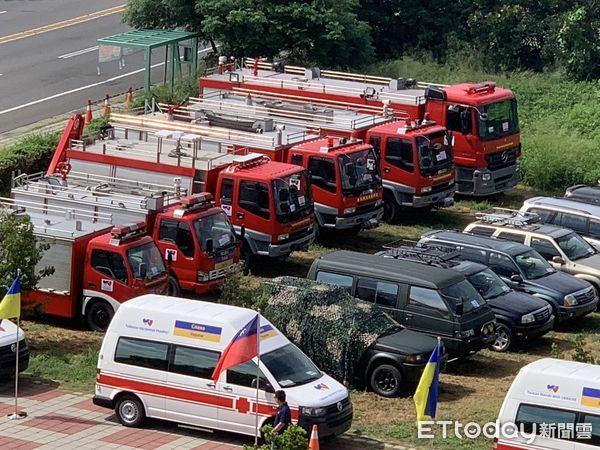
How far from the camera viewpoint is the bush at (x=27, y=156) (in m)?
33.4

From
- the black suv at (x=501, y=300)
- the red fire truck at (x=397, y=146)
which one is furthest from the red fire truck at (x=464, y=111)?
the black suv at (x=501, y=300)

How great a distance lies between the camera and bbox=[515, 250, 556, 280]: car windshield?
26781mm

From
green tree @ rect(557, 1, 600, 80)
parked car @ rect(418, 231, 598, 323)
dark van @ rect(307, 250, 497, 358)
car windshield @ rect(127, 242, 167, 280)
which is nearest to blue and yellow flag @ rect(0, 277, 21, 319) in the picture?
car windshield @ rect(127, 242, 167, 280)

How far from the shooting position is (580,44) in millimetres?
46312

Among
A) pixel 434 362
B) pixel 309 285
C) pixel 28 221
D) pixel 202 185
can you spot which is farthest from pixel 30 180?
pixel 434 362

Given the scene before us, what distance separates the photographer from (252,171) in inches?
1145

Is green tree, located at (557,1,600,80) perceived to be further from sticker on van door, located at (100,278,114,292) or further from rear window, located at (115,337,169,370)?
rear window, located at (115,337,169,370)

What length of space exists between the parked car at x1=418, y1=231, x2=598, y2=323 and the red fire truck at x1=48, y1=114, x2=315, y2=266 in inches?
122

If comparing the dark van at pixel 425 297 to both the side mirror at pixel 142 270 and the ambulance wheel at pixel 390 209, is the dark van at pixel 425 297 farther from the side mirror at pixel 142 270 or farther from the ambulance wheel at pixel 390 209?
the ambulance wheel at pixel 390 209

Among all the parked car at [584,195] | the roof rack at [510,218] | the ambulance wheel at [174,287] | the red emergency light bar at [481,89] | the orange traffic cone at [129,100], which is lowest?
the ambulance wheel at [174,287]

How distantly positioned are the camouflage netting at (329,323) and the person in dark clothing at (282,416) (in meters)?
3.82

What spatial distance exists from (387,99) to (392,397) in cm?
1503

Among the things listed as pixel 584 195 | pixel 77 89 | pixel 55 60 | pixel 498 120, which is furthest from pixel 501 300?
pixel 55 60

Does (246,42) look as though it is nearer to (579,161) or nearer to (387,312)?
(579,161)
